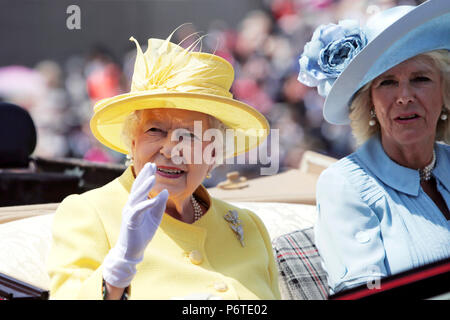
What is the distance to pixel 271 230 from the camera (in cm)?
209

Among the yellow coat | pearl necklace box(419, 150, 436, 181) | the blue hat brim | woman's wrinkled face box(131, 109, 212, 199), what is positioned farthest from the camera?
pearl necklace box(419, 150, 436, 181)

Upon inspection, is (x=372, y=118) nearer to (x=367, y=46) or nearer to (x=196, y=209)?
(x=367, y=46)

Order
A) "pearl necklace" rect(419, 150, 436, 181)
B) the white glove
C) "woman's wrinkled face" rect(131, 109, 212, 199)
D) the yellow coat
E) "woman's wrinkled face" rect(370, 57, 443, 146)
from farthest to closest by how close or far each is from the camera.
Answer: "pearl necklace" rect(419, 150, 436, 181)
"woman's wrinkled face" rect(370, 57, 443, 146)
"woman's wrinkled face" rect(131, 109, 212, 199)
the yellow coat
the white glove

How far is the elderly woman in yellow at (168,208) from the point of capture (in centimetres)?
135

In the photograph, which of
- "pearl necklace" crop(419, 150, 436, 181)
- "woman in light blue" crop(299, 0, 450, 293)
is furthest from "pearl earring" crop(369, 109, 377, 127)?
"pearl necklace" crop(419, 150, 436, 181)

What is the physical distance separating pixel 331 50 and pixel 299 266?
28.2 inches

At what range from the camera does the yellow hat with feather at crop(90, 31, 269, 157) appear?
1452 millimetres

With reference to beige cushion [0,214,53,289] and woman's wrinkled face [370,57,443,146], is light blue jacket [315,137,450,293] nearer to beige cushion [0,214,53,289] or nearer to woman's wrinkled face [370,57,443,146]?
woman's wrinkled face [370,57,443,146]

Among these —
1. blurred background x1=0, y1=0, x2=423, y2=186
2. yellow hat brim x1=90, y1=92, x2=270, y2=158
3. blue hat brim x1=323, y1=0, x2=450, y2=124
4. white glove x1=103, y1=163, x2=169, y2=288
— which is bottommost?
white glove x1=103, y1=163, x2=169, y2=288

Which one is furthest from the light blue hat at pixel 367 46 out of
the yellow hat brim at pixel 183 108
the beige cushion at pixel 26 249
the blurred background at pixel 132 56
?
the blurred background at pixel 132 56

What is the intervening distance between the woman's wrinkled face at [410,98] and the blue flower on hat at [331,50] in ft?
0.41

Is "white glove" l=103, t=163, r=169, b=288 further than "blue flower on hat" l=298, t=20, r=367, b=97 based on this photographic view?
No

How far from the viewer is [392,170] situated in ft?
5.94

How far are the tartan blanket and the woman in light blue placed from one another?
0.06 meters
